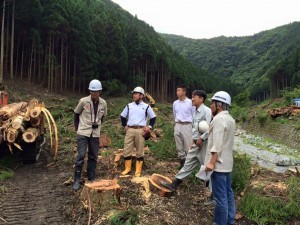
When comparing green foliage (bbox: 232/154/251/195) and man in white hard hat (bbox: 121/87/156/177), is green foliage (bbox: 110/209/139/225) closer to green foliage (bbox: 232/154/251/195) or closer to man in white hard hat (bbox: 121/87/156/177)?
man in white hard hat (bbox: 121/87/156/177)

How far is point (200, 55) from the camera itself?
142 m

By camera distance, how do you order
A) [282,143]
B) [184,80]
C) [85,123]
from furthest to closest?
[184,80] → [282,143] → [85,123]

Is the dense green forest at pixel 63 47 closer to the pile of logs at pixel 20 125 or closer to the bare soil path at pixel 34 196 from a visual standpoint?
the pile of logs at pixel 20 125

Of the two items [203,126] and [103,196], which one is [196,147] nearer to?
[203,126]

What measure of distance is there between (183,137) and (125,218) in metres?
2.76

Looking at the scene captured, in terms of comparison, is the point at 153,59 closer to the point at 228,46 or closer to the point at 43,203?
the point at 43,203

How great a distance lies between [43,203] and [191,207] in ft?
8.19

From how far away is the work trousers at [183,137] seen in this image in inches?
267

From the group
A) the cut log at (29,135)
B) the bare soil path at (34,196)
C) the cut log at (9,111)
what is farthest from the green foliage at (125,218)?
the cut log at (9,111)

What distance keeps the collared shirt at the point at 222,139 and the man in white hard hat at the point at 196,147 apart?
1.14m

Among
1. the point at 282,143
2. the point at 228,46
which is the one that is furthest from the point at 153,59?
the point at 228,46

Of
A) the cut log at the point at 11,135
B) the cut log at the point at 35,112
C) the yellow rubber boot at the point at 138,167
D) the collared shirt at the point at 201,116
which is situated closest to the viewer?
the collared shirt at the point at 201,116

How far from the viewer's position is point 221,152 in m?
4.29

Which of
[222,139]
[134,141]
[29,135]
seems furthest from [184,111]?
[29,135]
